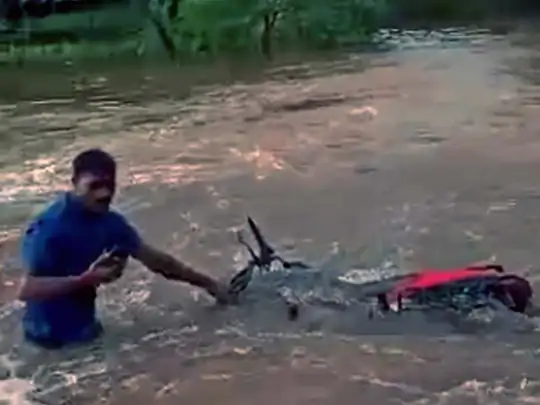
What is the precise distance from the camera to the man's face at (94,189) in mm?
5887

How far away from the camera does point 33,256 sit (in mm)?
5930

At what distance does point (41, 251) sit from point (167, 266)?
84cm

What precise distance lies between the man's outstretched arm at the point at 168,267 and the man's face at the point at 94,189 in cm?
44

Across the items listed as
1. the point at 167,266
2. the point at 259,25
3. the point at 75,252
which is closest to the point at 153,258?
the point at 167,266

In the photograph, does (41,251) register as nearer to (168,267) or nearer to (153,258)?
(153,258)

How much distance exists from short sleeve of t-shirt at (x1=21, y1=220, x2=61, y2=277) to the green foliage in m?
17.5

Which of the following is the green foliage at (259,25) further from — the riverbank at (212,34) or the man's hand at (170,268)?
the man's hand at (170,268)

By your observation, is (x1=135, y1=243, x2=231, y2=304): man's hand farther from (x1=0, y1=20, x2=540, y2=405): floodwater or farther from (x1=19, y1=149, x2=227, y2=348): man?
(x1=0, y1=20, x2=540, y2=405): floodwater

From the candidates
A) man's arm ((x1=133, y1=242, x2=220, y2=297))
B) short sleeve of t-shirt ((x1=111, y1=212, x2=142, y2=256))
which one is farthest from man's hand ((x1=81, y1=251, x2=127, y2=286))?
man's arm ((x1=133, y1=242, x2=220, y2=297))

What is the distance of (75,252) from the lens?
6.04 metres

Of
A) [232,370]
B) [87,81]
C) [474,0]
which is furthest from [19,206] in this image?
[474,0]

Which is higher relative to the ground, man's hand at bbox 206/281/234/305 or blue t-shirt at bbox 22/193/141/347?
blue t-shirt at bbox 22/193/141/347

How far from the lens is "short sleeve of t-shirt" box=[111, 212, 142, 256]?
20.3 feet

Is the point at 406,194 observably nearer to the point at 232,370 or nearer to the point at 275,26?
the point at 232,370
